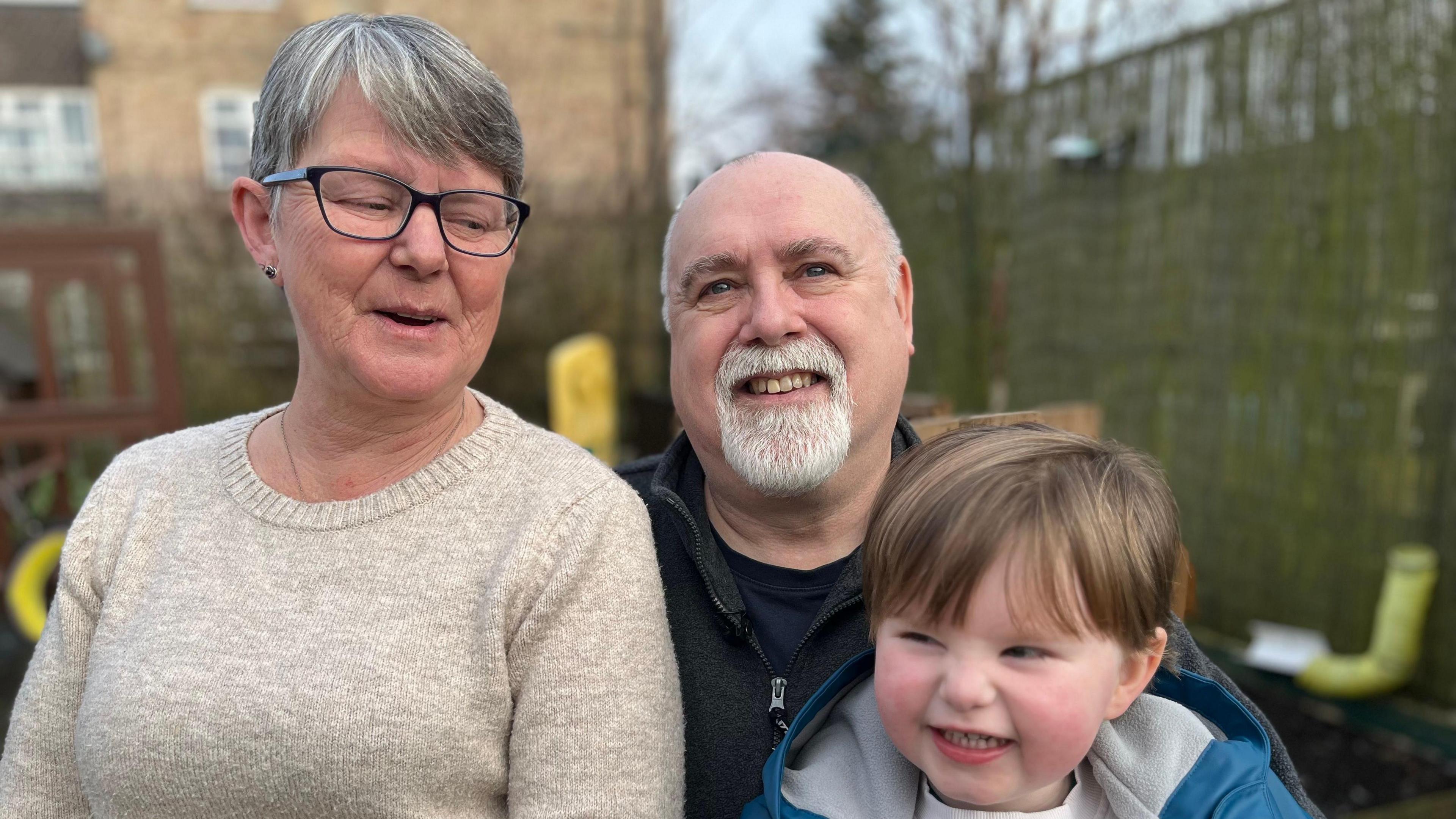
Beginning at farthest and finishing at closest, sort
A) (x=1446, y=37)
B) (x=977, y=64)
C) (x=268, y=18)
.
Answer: (x=268, y=18)
(x=977, y=64)
(x=1446, y=37)

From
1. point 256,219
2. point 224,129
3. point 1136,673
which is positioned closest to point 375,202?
point 256,219

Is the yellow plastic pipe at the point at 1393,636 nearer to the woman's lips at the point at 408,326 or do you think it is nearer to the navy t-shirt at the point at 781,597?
the navy t-shirt at the point at 781,597

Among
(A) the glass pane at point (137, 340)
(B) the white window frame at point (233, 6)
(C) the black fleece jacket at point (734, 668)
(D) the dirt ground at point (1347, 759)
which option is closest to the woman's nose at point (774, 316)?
(C) the black fleece jacket at point (734, 668)

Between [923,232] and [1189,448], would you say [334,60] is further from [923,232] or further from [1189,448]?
[923,232]

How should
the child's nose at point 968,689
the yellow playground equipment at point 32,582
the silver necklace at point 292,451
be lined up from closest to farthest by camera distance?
the child's nose at point 968,689, the silver necklace at point 292,451, the yellow playground equipment at point 32,582

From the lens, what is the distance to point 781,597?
1855 mm

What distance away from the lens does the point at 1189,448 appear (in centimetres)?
489

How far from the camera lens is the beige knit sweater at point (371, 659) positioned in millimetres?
1336

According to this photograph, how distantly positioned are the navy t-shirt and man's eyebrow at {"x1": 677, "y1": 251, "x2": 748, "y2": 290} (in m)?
0.51

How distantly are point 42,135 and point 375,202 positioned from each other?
712 inches

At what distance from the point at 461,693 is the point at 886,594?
582 mm

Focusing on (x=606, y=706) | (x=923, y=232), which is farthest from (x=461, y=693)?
(x=923, y=232)

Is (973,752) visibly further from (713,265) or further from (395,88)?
(395,88)

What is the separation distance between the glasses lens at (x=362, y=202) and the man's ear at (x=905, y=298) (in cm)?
99
